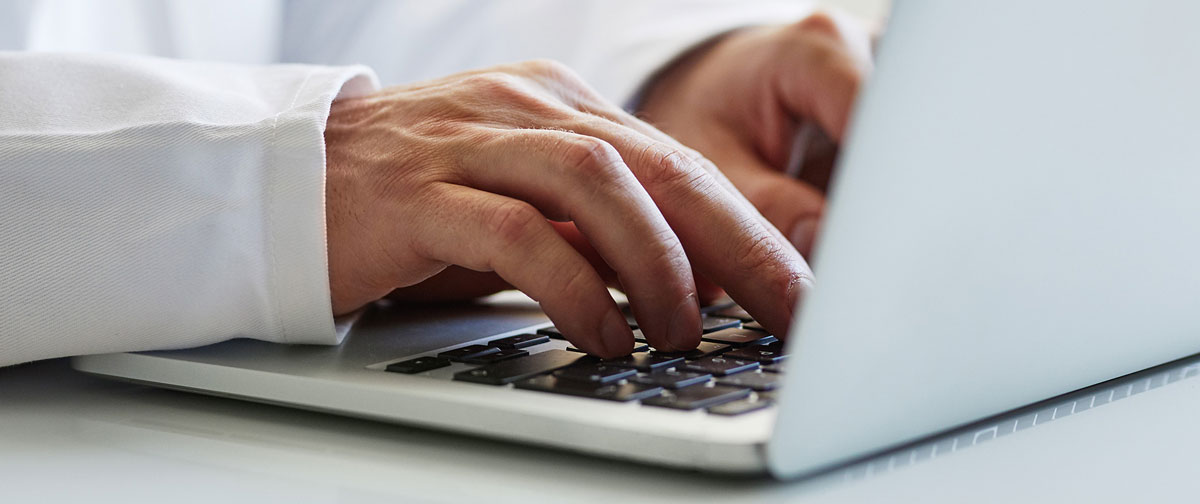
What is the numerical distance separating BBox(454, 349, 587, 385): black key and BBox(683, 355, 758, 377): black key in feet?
0.14

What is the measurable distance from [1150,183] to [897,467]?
4.8 inches

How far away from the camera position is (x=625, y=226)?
356 mm

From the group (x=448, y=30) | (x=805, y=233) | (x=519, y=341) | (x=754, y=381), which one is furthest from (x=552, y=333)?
(x=448, y=30)

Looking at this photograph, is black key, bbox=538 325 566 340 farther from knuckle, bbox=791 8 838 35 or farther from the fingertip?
knuckle, bbox=791 8 838 35

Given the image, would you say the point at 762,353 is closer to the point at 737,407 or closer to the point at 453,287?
the point at 737,407

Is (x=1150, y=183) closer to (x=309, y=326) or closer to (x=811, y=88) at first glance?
(x=309, y=326)

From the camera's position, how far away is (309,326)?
1.24 ft

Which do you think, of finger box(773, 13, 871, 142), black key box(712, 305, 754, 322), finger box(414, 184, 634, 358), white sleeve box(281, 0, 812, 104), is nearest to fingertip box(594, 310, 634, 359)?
finger box(414, 184, 634, 358)

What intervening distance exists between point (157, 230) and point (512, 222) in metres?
0.13

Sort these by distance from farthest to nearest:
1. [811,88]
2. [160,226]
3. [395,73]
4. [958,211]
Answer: [395,73] < [811,88] < [160,226] < [958,211]

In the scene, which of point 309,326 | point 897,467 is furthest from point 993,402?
point 309,326

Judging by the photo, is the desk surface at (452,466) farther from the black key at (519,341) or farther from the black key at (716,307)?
the black key at (716,307)

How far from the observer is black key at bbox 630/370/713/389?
286 millimetres

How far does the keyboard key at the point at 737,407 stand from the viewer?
25 centimetres
